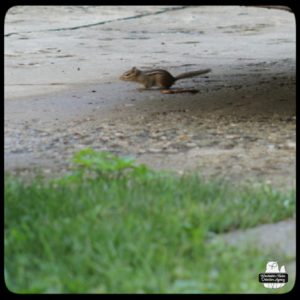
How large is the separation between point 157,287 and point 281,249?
63 centimetres

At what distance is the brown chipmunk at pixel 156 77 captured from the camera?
7703 mm

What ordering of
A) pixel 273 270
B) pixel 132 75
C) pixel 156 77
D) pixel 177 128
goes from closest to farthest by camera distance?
pixel 273 270
pixel 177 128
pixel 156 77
pixel 132 75

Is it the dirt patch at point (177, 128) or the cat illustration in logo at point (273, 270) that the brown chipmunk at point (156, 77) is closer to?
the dirt patch at point (177, 128)

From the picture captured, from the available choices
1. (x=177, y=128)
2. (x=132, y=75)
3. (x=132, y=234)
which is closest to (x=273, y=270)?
(x=132, y=234)

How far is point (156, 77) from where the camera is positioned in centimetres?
771

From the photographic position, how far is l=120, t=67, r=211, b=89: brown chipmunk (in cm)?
770

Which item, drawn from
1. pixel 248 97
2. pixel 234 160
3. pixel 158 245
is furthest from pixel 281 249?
pixel 248 97

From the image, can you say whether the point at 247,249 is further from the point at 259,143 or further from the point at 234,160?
the point at 259,143

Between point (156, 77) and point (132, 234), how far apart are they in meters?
4.59

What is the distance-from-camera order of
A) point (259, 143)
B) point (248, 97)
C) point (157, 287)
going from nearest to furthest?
point (157, 287), point (259, 143), point (248, 97)

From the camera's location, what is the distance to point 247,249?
10.6ft

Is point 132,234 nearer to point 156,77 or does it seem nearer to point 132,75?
point 156,77

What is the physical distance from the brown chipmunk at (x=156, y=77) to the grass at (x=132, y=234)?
3.64 meters

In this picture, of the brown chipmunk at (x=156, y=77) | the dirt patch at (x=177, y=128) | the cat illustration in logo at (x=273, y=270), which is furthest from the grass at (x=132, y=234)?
Answer: the brown chipmunk at (x=156, y=77)
